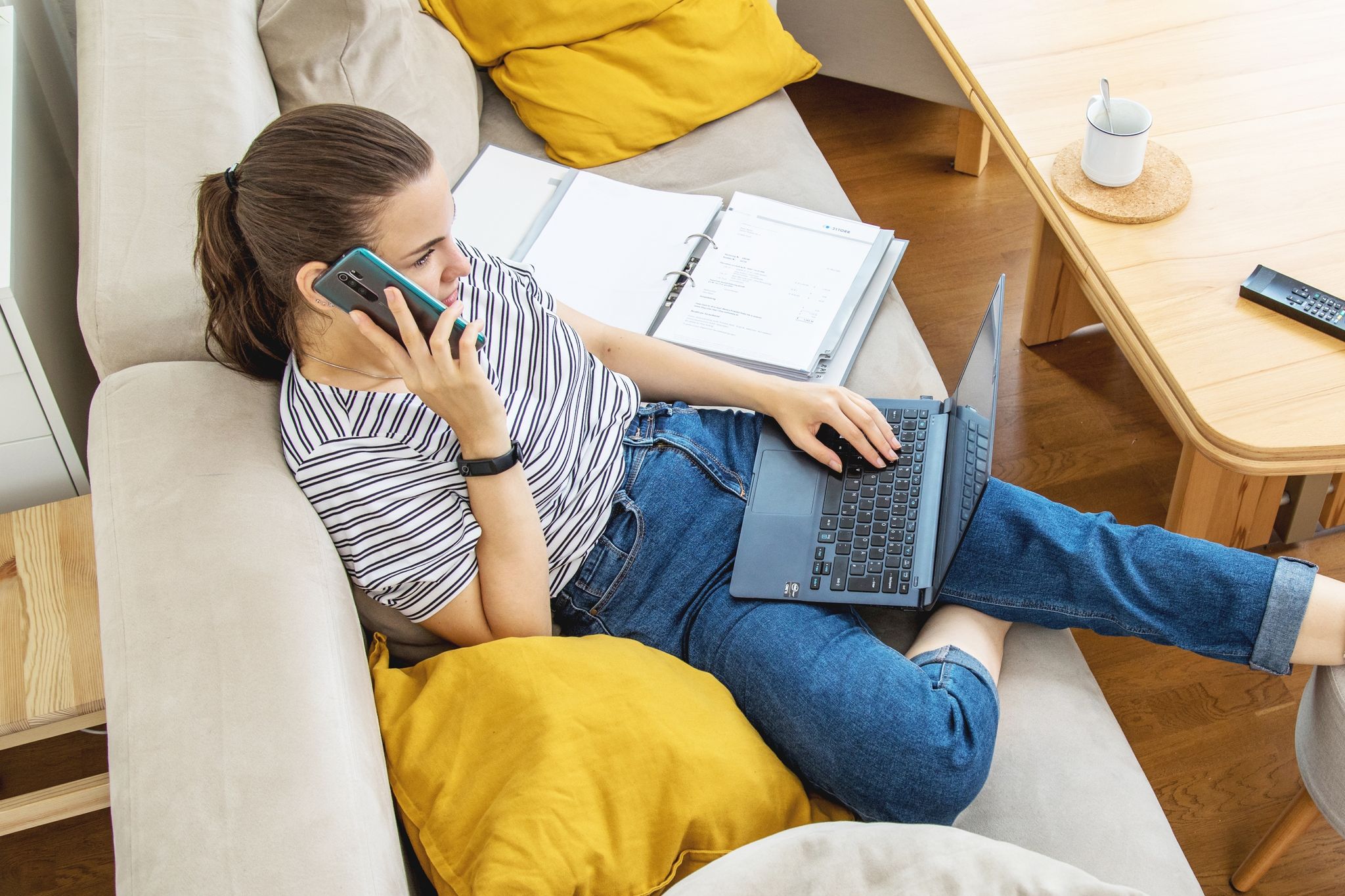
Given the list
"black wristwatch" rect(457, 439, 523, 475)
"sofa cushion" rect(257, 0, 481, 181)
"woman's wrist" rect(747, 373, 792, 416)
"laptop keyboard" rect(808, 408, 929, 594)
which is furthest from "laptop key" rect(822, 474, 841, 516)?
"sofa cushion" rect(257, 0, 481, 181)

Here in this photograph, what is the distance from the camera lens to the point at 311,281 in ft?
3.57

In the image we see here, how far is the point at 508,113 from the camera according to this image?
1999 mm

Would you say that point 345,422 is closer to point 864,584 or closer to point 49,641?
point 49,641

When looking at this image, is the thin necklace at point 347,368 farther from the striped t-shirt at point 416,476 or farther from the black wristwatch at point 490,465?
the black wristwatch at point 490,465

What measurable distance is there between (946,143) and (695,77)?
935mm

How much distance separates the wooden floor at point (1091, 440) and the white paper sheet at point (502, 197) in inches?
32.9

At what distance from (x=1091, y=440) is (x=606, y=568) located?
1126 mm

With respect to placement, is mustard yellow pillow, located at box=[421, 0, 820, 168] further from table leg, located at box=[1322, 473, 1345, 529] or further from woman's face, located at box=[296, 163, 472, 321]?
table leg, located at box=[1322, 473, 1345, 529]

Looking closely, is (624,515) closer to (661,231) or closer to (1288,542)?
(661,231)

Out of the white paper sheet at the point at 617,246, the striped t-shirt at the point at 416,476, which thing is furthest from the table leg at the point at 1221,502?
the striped t-shirt at the point at 416,476

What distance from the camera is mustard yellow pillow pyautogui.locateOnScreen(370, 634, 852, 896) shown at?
95cm

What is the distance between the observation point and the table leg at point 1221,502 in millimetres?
1596

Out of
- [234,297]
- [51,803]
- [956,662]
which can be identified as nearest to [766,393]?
[956,662]

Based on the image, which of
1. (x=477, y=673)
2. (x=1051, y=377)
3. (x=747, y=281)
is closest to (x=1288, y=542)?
(x=1051, y=377)
